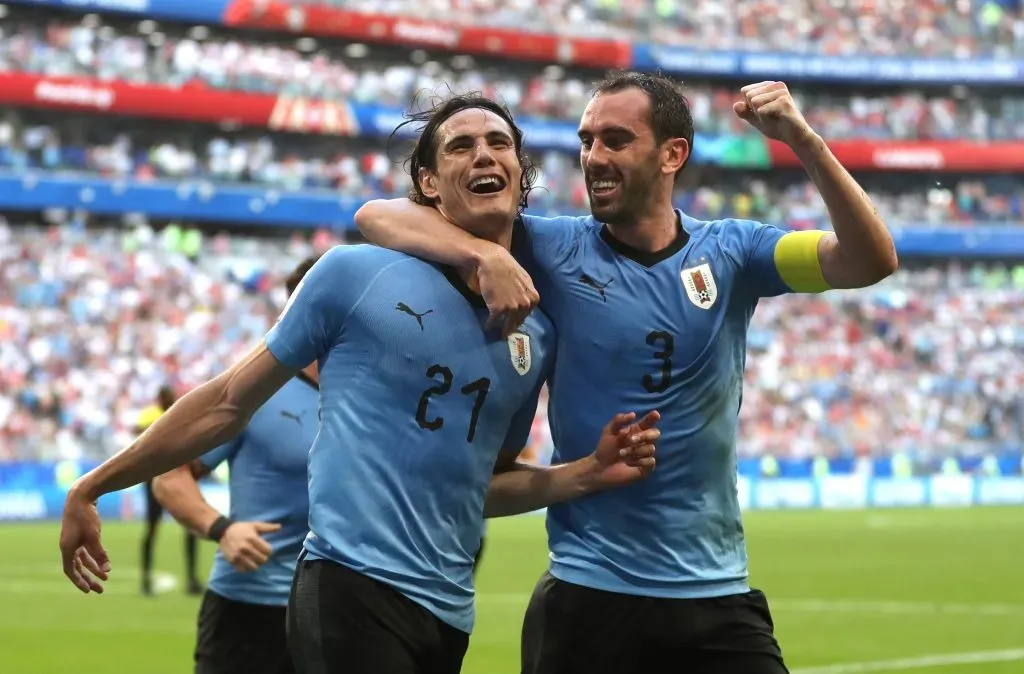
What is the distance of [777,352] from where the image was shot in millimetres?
40469

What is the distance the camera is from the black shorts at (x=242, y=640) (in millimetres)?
6109

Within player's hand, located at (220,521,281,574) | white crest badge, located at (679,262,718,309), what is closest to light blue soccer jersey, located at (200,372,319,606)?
player's hand, located at (220,521,281,574)

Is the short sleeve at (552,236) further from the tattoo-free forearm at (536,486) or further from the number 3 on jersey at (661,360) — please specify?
the tattoo-free forearm at (536,486)

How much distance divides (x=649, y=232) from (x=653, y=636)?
4.26ft

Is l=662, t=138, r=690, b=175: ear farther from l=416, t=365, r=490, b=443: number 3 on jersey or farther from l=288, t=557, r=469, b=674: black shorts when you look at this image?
l=288, t=557, r=469, b=674: black shorts

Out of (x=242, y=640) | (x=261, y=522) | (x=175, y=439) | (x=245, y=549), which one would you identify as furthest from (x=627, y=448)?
(x=242, y=640)

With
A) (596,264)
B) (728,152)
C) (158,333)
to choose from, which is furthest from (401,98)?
(596,264)

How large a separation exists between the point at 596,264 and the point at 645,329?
295 mm

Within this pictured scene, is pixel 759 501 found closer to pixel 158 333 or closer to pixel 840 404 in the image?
pixel 840 404

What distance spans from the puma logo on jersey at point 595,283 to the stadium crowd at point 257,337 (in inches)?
943

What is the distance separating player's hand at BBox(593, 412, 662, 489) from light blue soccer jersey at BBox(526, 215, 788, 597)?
17 cm

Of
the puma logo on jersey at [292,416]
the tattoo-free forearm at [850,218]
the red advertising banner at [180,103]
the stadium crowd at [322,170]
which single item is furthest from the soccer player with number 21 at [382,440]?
the red advertising banner at [180,103]

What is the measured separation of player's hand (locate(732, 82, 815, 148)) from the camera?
417cm

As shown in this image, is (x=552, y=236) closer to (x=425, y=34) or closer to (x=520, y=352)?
(x=520, y=352)
